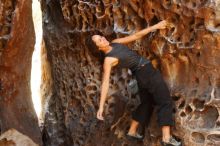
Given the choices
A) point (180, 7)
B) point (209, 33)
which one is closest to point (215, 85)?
point (209, 33)

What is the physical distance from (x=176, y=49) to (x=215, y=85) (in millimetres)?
521

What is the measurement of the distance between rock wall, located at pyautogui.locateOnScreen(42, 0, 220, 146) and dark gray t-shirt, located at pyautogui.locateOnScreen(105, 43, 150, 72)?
340 millimetres

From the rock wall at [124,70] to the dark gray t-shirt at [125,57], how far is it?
0.34 m

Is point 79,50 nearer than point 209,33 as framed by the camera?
No

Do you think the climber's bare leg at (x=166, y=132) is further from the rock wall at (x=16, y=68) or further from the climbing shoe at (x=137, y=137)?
the rock wall at (x=16, y=68)

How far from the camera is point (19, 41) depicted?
6.23 meters

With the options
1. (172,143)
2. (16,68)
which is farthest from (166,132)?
(16,68)

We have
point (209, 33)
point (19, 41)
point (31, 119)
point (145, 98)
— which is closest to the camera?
point (209, 33)

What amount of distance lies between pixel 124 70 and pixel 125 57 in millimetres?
794

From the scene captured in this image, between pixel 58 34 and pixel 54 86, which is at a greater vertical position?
pixel 58 34

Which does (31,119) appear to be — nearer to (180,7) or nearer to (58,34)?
(58,34)

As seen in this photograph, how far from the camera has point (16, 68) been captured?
20.9ft

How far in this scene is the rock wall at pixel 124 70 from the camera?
473 cm

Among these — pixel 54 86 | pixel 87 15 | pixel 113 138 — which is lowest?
pixel 113 138
